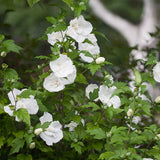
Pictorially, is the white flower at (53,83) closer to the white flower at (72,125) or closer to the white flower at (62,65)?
the white flower at (62,65)

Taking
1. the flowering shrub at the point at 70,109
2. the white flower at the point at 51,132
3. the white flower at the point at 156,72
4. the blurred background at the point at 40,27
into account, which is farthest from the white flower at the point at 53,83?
the white flower at the point at 156,72

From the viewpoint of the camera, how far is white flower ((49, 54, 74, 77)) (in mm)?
1344

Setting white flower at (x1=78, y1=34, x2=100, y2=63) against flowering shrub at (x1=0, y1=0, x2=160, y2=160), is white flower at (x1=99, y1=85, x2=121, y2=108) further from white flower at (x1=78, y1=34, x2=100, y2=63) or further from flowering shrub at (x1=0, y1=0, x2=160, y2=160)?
white flower at (x1=78, y1=34, x2=100, y2=63)

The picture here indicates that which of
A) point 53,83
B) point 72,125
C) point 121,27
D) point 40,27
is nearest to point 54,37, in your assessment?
point 53,83

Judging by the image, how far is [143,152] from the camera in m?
1.49

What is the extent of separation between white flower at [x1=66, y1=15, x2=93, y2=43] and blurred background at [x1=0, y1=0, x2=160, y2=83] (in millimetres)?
Result: 132

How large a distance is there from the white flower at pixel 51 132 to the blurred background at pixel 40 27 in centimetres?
51

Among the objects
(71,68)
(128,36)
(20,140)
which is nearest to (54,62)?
(71,68)

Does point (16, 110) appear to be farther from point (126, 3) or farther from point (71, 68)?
point (126, 3)

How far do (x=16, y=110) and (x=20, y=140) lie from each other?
0.15 meters

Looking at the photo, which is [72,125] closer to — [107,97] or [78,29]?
[107,97]

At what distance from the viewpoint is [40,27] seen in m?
4.16

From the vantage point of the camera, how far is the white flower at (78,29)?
4.83ft

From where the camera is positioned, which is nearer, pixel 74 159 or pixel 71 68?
pixel 71 68
